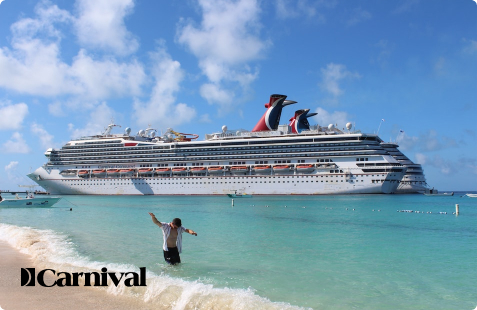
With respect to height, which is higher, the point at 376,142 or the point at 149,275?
the point at 376,142

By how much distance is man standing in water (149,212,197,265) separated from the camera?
8.32m

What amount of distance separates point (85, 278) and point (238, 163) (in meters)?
50.4

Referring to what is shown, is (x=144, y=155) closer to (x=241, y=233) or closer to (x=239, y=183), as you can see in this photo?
(x=239, y=183)

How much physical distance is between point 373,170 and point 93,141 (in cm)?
5007

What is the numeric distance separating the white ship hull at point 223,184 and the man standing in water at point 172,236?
147 ft

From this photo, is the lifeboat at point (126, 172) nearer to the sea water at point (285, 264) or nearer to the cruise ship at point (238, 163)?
the cruise ship at point (238, 163)

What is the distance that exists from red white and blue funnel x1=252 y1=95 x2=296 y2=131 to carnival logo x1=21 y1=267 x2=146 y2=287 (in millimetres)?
58158

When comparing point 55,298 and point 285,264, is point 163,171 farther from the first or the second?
point 55,298

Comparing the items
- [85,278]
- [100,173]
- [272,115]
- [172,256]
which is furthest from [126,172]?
[85,278]

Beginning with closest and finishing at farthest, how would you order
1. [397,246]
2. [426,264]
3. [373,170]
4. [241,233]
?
1. [426,264]
2. [397,246]
3. [241,233]
4. [373,170]

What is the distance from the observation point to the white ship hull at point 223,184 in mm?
50875

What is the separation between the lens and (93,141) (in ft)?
227

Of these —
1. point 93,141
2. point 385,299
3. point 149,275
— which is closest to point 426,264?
point 385,299

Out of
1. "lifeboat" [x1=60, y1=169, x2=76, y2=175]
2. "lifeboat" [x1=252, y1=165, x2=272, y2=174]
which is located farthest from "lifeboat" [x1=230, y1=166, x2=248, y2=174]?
"lifeboat" [x1=60, y1=169, x2=76, y2=175]
